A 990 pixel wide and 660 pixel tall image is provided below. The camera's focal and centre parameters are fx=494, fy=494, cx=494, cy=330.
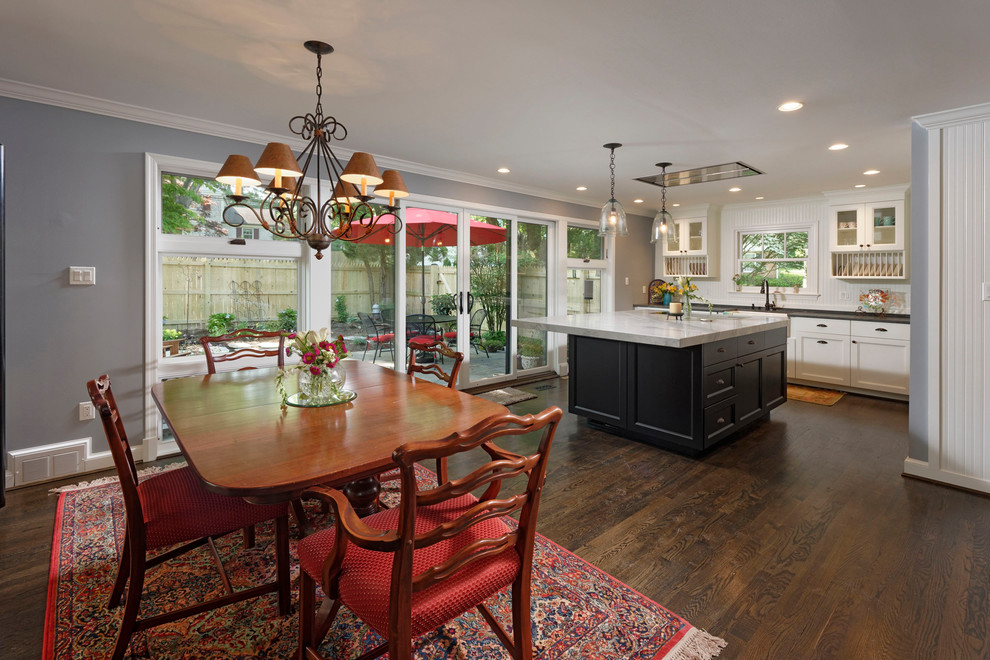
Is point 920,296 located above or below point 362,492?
above

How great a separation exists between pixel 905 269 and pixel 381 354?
576 centimetres

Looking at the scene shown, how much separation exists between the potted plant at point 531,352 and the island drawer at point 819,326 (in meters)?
2.97

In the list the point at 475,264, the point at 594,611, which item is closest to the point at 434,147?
the point at 475,264

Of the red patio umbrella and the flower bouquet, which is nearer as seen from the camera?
the flower bouquet

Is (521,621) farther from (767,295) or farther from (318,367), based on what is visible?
(767,295)

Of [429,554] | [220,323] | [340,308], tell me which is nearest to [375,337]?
[340,308]

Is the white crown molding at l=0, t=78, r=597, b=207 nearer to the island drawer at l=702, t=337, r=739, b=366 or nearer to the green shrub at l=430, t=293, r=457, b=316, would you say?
the green shrub at l=430, t=293, r=457, b=316

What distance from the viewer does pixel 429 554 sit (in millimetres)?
1371

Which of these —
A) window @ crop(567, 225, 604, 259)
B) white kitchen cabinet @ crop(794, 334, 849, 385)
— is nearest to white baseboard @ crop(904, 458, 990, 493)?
white kitchen cabinet @ crop(794, 334, 849, 385)

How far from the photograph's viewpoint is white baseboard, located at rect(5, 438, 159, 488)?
2.91 meters

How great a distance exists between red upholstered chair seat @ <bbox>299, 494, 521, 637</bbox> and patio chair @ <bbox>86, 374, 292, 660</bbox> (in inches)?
15.4

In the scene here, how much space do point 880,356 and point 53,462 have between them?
23.3ft

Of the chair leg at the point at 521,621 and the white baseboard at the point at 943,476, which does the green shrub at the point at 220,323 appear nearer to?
the chair leg at the point at 521,621

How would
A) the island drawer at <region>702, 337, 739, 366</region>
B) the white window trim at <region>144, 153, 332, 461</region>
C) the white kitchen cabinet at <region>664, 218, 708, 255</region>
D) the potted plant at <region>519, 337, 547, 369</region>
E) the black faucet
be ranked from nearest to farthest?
the white window trim at <region>144, 153, 332, 461</region> → the island drawer at <region>702, 337, 739, 366</region> → the potted plant at <region>519, 337, 547, 369</region> → the black faucet → the white kitchen cabinet at <region>664, 218, 708, 255</region>
